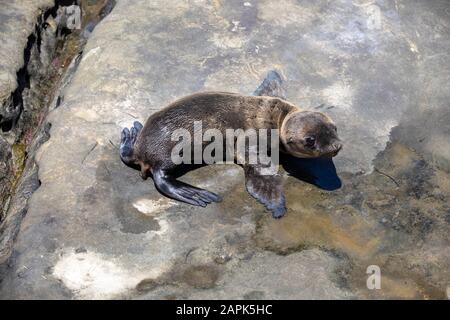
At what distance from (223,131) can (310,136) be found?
3.00 feet

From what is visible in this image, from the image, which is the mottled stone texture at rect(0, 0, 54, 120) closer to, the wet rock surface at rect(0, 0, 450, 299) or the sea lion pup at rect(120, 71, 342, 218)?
the wet rock surface at rect(0, 0, 450, 299)

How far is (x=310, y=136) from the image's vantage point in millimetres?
6793

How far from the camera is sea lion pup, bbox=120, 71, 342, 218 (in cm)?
653

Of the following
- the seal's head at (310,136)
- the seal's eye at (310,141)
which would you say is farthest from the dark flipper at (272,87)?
the seal's eye at (310,141)

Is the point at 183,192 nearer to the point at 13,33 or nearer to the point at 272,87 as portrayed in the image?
the point at 272,87

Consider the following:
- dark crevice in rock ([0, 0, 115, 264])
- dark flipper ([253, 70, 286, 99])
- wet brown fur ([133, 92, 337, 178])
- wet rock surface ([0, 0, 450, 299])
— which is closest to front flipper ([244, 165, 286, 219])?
wet rock surface ([0, 0, 450, 299])

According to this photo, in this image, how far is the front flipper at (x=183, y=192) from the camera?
6438mm

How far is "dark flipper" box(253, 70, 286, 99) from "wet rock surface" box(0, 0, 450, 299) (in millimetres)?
202

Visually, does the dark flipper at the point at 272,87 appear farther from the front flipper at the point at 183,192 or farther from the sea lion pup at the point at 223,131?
the front flipper at the point at 183,192

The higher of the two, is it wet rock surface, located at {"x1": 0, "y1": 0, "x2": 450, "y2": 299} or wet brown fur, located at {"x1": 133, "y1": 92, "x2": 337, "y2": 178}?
wet brown fur, located at {"x1": 133, "y1": 92, "x2": 337, "y2": 178}

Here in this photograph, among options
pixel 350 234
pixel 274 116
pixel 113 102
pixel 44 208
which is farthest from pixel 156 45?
pixel 350 234

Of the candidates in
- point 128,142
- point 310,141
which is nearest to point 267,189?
point 310,141

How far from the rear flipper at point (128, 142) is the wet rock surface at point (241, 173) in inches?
5.3
